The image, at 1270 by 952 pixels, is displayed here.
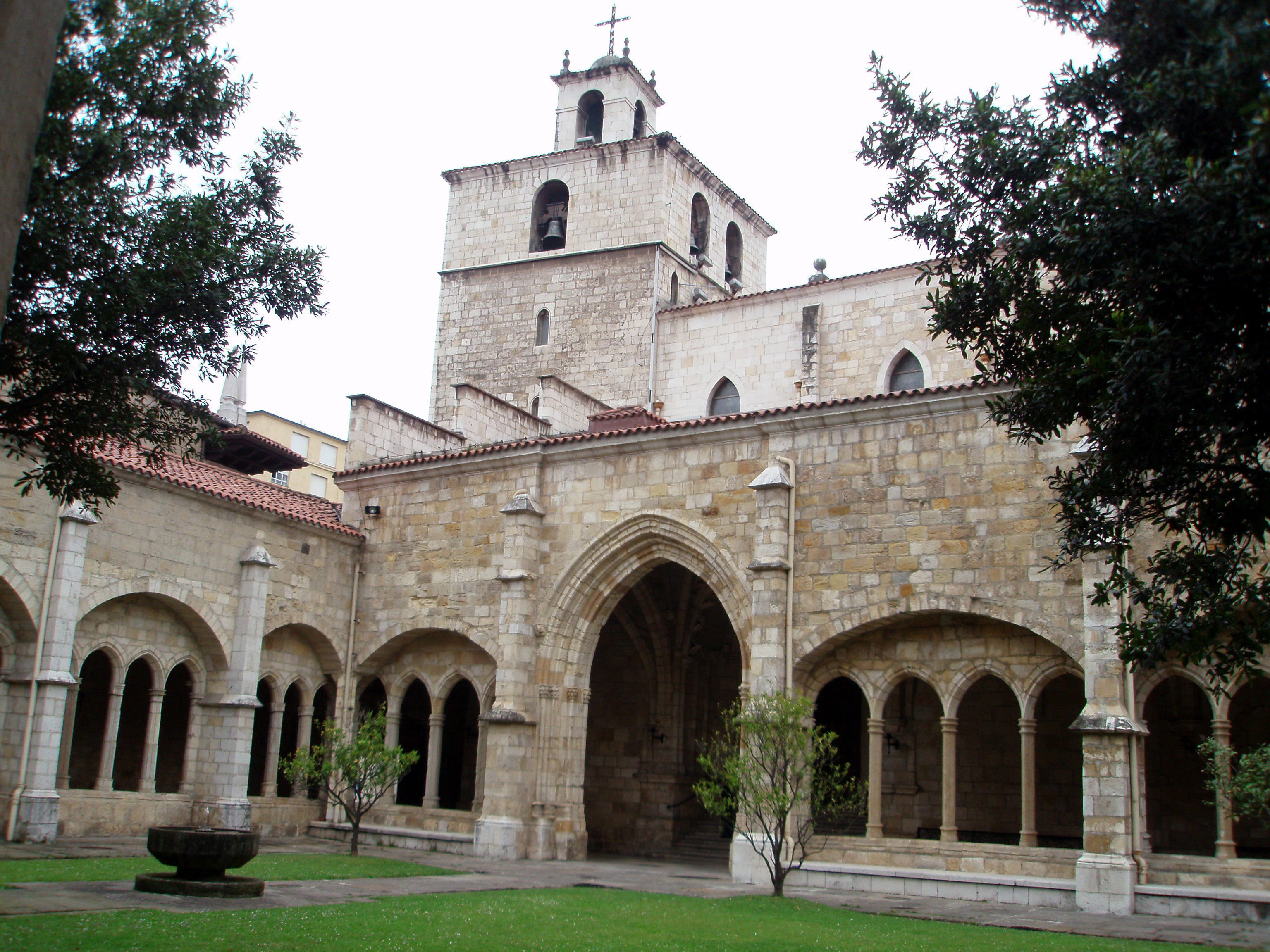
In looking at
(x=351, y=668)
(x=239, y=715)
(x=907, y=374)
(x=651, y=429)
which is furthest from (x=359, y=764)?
(x=907, y=374)

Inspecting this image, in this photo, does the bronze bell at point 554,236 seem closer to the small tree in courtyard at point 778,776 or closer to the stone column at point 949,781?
the small tree in courtyard at point 778,776

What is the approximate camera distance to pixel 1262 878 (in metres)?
13.3

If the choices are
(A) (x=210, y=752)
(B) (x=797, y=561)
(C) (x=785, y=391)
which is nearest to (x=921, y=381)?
(C) (x=785, y=391)

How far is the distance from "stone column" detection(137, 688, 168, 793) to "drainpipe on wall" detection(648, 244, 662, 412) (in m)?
11.8

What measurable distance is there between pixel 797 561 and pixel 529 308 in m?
14.1

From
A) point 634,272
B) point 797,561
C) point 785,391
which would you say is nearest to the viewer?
point 797,561

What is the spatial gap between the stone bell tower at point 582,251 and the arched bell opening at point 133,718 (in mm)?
9178

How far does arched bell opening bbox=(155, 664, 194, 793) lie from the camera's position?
69.8 feet

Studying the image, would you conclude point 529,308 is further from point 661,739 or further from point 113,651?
point 113,651

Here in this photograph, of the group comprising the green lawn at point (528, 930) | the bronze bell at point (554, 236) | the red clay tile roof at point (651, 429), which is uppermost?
the bronze bell at point (554, 236)

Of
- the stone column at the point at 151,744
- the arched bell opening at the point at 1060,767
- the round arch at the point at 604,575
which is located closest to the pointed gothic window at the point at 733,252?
the round arch at the point at 604,575

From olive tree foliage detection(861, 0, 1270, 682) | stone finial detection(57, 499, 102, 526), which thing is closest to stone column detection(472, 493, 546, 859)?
stone finial detection(57, 499, 102, 526)

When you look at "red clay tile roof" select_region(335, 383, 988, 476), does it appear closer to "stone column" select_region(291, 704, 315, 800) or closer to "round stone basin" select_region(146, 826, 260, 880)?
"stone column" select_region(291, 704, 315, 800)

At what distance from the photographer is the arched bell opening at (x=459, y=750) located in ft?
77.6
